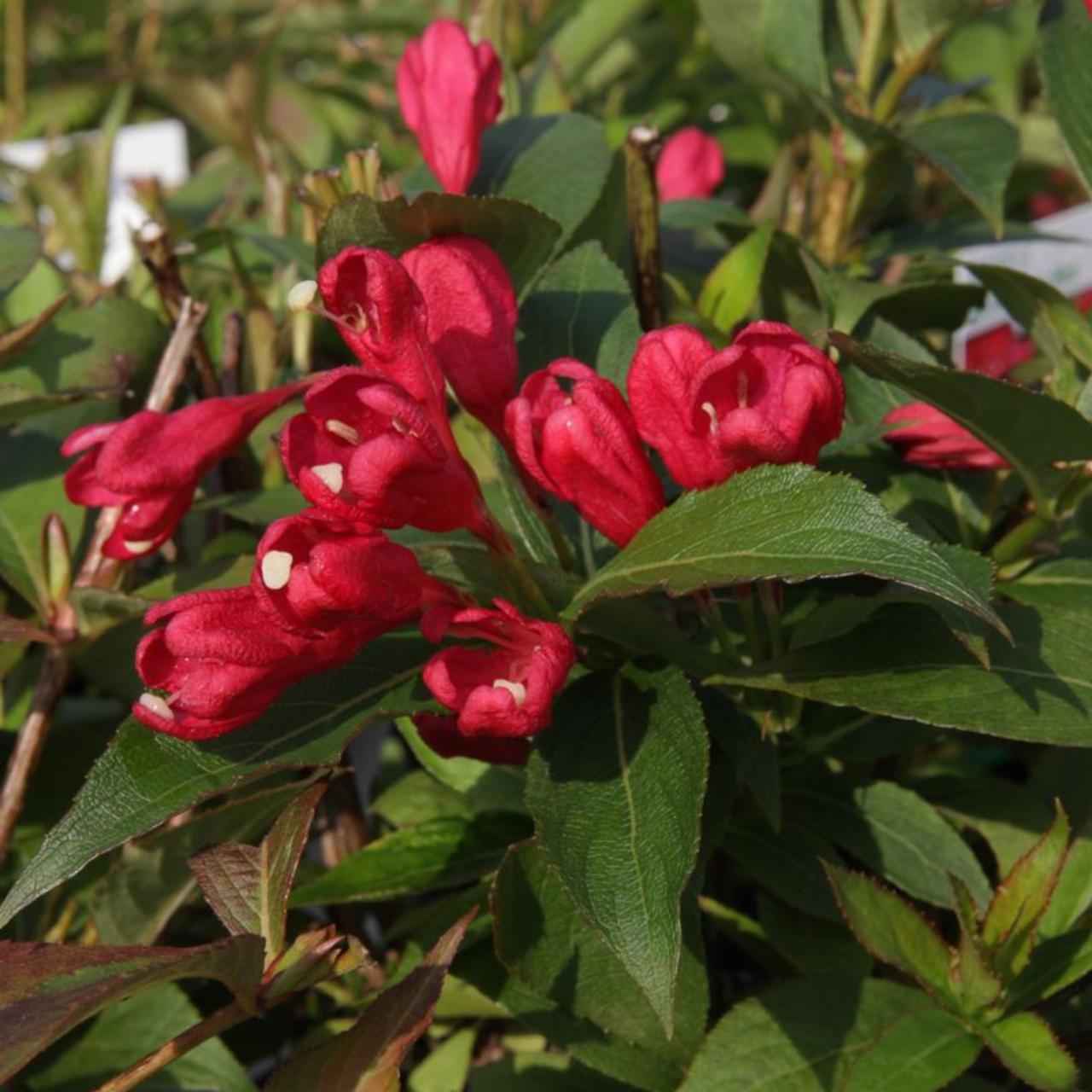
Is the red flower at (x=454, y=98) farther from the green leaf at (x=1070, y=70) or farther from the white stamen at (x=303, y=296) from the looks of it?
the green leaf at (x=1070, y=70)

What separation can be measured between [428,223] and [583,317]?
0.13 m

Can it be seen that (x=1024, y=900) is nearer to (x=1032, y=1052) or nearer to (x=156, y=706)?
(x=1032, y=1052)

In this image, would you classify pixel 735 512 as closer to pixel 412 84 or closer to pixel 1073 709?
pixel 1073 709

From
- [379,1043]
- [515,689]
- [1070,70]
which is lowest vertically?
[379,1043]

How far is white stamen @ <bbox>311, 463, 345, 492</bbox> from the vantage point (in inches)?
23.2

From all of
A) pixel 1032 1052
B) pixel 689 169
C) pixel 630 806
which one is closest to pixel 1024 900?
pixel 1032 1052

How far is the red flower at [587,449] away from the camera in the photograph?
630 mm

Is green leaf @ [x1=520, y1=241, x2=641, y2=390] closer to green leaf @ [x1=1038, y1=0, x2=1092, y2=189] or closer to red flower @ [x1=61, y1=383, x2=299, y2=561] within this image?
red flower @ [x1=61, y1=383, x2=299, y2=561]

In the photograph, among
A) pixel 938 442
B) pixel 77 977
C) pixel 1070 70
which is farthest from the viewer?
pixel 1070 70

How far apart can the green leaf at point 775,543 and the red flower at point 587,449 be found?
3 cm

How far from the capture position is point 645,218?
0.90 meters

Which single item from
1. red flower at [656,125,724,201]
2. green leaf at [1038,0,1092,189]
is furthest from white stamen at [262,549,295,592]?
red flower at [656,125,724,201]

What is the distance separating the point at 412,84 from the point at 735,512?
16.6 inches

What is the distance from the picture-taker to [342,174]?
87cm
